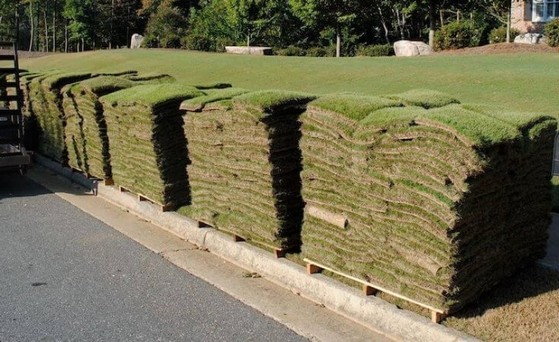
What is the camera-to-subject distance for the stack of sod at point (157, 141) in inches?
333

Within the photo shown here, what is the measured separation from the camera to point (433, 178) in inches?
190

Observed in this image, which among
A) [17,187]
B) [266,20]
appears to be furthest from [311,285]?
[266,20]

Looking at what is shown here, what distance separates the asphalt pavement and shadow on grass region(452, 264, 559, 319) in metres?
1.38

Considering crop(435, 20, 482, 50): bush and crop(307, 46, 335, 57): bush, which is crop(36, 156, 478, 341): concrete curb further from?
crop(307, 46, 335, 57): bush

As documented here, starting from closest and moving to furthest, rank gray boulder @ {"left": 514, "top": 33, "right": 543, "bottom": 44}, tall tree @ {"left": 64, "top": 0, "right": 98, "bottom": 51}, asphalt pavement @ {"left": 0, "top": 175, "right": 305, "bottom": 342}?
asphalt pavement @ {"left": 0, "top": 175, "right": 305, "bottom": 342} → gray boulder @ {"left": 514, "top": 33, "right": 543, "bottom": 44} → tall tree @ {"left": 64, "top": 0, "right": 98, "bottom": 51}

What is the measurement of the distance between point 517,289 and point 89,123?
752 cm

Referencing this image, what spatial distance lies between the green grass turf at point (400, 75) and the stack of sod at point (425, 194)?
7.70 metres

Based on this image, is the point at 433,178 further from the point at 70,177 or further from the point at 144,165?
the point at 70,177

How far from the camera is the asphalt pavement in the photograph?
214 inches

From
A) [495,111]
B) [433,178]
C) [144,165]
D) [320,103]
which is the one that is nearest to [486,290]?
[433,178]

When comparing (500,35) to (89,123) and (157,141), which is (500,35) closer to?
(89,123)

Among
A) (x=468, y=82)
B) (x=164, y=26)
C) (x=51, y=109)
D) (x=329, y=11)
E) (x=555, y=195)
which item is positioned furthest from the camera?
(x=164, y=26)

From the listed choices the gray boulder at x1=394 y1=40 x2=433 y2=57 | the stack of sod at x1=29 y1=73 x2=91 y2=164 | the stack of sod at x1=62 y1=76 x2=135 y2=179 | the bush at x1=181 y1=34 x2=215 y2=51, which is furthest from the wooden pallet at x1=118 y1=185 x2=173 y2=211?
the bush at x1=181 y1=34 x2=215 y2=51

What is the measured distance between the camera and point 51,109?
12555 millimetres
